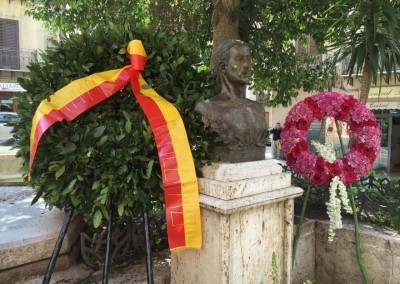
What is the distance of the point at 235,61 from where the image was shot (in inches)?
95.8

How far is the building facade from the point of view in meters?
19.9

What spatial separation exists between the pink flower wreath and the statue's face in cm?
86

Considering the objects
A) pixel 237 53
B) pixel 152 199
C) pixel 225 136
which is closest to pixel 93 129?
pixel 152 199

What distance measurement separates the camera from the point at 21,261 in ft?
8.54

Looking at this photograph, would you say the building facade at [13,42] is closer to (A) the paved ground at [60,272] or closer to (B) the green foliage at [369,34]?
(A) the paved ground at [60,272]

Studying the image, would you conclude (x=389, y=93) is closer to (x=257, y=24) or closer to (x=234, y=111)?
(x=257, y=24)

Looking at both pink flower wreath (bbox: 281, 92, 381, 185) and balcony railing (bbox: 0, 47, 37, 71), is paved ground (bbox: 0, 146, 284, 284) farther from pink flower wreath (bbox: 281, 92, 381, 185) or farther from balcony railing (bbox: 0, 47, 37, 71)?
balcony railing (bbox: 0, 47, 37, 71)

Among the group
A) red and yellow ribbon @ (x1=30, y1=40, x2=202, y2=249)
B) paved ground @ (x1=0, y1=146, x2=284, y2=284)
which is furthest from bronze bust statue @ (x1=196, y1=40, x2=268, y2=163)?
paved ground @ (x1=0, y1=146, x2=284, y2=284)

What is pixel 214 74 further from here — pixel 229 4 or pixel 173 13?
pixel 173 13

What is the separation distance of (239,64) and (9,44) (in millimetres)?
21621

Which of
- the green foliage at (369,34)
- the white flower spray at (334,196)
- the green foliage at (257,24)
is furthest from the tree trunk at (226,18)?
the white flower spray at (334,196)

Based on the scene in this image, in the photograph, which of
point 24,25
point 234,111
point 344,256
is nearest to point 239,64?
point 234,111

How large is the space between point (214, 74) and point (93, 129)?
102 centimetres

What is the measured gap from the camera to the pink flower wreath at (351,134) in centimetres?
298
